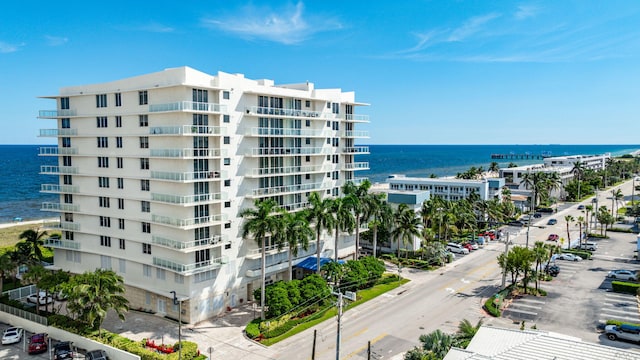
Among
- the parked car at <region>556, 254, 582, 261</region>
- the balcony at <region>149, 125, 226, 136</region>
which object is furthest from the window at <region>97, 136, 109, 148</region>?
the parked car at <region>556, 254, 582, 261</region>

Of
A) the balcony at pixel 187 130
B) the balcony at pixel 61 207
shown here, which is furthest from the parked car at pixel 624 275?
the balcony at pixel 61 207

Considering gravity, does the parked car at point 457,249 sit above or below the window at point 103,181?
below

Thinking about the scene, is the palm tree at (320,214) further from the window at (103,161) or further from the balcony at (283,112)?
the window at (103,161)

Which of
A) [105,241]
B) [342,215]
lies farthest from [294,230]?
[105,241]

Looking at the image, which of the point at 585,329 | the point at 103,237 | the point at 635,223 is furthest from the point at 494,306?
the point at 635,223

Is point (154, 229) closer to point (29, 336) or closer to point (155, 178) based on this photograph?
point (155, 178)

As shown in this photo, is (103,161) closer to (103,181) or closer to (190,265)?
(103,181)

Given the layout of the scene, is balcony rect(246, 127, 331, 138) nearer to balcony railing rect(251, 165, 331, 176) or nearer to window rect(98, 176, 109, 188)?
balcony railing rect(251, 165, 331, 176)
